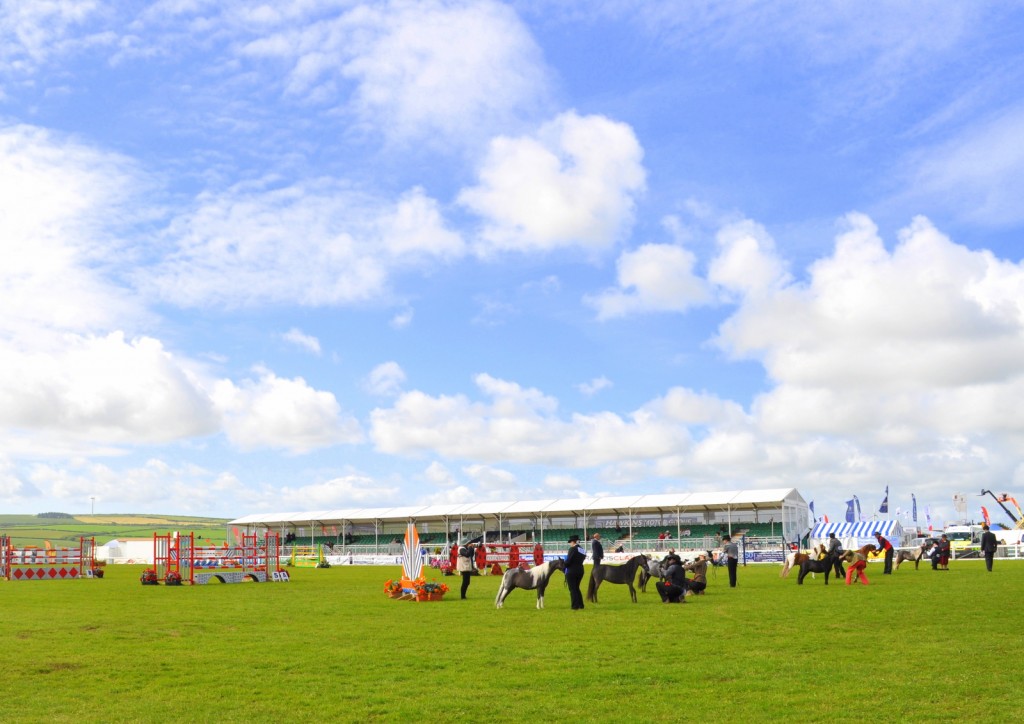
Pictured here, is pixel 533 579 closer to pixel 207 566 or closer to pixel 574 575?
pixel 574 575

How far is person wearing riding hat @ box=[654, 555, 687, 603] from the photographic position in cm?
2367

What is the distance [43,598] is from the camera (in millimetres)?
28172

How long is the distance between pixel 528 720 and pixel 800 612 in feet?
40.0

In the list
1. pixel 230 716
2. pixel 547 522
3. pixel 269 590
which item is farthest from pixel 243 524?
pixel 230 716

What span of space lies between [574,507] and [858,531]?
72.6 feet

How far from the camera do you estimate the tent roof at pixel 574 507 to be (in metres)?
71.2

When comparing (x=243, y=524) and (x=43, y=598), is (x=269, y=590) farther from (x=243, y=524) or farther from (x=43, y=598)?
(x=243, y=524)

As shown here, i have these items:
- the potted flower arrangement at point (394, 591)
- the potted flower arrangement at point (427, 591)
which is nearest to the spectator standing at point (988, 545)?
the potted flower arrangement at point (427, 591)

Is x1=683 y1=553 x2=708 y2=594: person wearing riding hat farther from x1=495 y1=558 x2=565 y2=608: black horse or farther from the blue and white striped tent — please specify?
the blue and white striped tent

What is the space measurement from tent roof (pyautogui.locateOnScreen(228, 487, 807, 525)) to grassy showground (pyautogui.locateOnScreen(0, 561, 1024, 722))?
48.2 m

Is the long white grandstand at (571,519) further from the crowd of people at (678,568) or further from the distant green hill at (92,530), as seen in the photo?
the distant green hill at (92,530)

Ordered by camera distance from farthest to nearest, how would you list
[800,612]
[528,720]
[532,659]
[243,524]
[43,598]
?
[243,524]
[43,598]
[800,612]
[532,659]
[528,720]

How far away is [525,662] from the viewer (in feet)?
44.0

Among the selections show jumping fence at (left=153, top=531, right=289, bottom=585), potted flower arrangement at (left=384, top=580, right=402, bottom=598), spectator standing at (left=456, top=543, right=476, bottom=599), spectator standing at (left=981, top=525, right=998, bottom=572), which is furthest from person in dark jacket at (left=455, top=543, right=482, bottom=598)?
spectator standing at (left=981, top=525, right=998, bottom=572)
